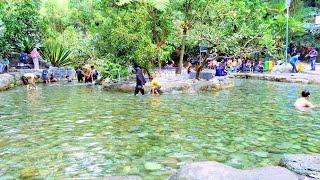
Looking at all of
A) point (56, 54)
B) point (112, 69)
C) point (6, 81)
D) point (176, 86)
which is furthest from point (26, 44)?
point (176, 86)

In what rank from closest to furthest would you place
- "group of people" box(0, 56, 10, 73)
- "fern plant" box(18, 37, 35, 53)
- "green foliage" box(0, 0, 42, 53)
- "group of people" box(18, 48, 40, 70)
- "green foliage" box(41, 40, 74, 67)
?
"green foliage" box(0, 0, 42, 53) < "group of people" box(0, 56, 10, 73) < "fern plant" box(18, 37, 35, 53) < "group of people" box(18, 48, 40, 70) < "green foliage" box(41, 40, 74, 67)

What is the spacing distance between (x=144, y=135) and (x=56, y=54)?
2141cm

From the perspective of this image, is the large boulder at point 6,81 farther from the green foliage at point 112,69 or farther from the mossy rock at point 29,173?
the mossy rock at point 29,173

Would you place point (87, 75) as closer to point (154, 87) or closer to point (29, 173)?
point (154, 87)

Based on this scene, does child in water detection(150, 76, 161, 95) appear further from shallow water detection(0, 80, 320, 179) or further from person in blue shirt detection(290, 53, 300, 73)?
person in blue shirt detection(290, 53, 300, 73)

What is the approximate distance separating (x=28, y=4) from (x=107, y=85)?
8.03m

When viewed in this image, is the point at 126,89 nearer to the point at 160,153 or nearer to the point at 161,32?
the point at 161,32

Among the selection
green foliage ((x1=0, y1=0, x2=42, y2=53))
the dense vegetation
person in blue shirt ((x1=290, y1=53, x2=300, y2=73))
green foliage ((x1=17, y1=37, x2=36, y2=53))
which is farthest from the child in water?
person in blue shirt ((x1=290, y1=53, x2=300, y2=73))

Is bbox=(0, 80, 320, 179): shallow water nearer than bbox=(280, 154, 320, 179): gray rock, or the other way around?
bbox=(280, 154, 320, 179): gray rock

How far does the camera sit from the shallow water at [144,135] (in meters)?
6.75

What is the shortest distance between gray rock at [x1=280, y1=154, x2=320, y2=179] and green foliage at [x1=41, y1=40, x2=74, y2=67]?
24.3 m

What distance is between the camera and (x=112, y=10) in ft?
65.6

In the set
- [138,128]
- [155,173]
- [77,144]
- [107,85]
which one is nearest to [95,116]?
[138,128]

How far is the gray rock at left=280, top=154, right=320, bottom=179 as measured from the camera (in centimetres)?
538
